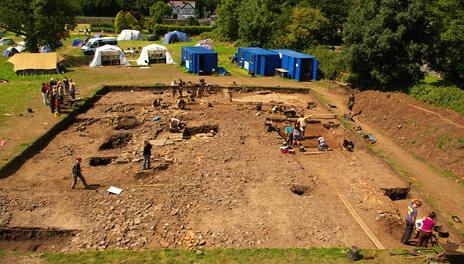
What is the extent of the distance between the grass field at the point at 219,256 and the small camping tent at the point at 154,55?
3225cm

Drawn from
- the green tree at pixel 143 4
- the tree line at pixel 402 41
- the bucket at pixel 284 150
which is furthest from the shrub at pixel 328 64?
the green tree at pixel 143 4

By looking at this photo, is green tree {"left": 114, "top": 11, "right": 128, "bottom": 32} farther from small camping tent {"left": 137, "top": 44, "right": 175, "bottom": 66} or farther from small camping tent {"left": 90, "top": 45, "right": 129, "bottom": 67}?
small camping tent {"left": 90, "top": 45, "right": 129, "bottom": 67}

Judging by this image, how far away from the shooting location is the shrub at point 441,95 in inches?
923

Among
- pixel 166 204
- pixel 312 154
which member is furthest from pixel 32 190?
pixel 312 154

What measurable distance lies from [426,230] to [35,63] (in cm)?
3375

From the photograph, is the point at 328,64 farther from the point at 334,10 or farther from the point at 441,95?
the point at 334,10

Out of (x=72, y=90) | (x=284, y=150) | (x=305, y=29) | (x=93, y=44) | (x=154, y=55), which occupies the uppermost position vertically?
(x=305, y=29)

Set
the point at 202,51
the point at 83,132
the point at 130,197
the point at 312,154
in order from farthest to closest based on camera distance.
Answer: the point at 202,51 < the point at 83,132 < the point at 312,154 < the point at 130,197

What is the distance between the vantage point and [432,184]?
56.4ft

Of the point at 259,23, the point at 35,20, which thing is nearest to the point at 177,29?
the point at 259,23

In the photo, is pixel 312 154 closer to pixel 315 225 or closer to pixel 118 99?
pixel 315 225

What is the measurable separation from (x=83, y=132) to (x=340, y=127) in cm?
1571

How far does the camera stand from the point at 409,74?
28.7 meters

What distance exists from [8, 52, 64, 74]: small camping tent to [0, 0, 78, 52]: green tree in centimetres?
505
